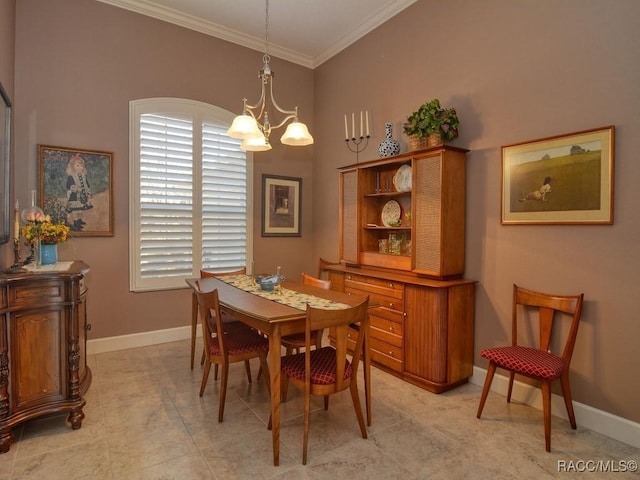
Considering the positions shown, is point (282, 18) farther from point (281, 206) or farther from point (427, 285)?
point (427, 285)

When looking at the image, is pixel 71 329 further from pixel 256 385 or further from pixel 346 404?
pixel 346 404

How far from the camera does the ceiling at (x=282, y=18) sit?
3.79 metres

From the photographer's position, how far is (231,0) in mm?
3727

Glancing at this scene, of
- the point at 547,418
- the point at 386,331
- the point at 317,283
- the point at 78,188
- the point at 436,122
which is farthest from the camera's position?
the point at 78,188

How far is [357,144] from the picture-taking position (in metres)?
4.36

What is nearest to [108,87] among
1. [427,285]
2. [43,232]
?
[43,232]

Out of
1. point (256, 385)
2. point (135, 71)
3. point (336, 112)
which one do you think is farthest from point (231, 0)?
point (256, 385)

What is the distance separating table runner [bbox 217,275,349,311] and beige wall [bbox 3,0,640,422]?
1.40 meters

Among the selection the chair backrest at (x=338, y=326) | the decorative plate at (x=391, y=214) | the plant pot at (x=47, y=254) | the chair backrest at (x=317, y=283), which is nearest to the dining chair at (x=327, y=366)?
the chair backrest at (x=338, y=326)

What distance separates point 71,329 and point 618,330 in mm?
3513

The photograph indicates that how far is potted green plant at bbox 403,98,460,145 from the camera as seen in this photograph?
9.98 ft

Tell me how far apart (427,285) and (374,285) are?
2.13ft

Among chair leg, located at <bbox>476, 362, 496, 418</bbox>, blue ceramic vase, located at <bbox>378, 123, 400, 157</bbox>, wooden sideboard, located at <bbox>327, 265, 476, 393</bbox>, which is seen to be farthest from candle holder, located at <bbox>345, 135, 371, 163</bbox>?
chair leg, located at <bbox>476, 362, 496, 418</bbox>

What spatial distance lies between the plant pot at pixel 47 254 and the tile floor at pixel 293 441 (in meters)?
1.07
